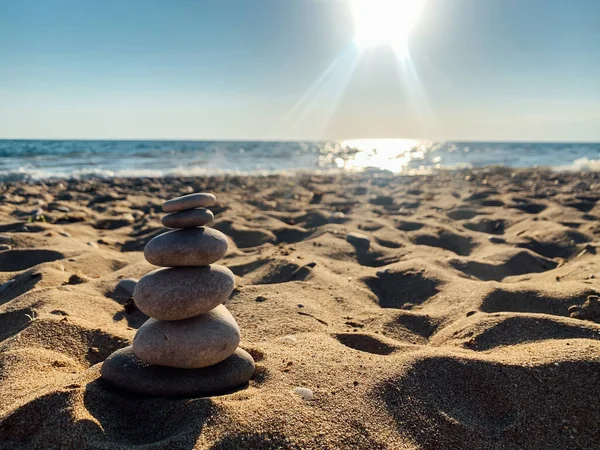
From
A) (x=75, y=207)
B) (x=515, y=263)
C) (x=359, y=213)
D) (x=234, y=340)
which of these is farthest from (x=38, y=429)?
(x=75, y=207)

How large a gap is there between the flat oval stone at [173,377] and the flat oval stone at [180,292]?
0.22m

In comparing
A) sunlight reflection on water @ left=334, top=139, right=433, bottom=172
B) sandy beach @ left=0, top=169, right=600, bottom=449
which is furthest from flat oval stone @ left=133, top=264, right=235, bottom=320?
sunlight reflection on water @ left=334, top=139, right=433, bottom=172

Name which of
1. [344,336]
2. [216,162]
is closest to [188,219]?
[344,336]

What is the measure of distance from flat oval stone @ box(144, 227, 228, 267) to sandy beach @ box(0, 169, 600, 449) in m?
0.52

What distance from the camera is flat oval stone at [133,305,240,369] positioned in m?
1.84

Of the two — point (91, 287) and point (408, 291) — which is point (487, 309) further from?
point (91, 287)

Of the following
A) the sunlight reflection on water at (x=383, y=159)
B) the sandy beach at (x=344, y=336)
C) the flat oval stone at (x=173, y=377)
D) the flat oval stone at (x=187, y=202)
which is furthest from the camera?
Result: the sunlight reflection on water at (x=383, y=159)

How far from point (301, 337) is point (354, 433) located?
0.87m

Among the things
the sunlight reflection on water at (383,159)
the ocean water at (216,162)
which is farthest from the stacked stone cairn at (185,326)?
the sunlight reflection on water at (383,159)

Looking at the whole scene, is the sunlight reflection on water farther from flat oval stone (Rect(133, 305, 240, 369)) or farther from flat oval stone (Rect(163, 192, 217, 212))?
flat oval stone (Rect(133, 305, 240, 369))

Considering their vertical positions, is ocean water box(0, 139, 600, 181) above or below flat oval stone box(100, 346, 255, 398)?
below

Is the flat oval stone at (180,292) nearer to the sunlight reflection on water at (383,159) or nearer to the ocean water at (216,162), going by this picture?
the ocean water at (216,162)

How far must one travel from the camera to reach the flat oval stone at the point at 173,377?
1741mm

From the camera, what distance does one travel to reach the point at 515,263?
12.6 ft
